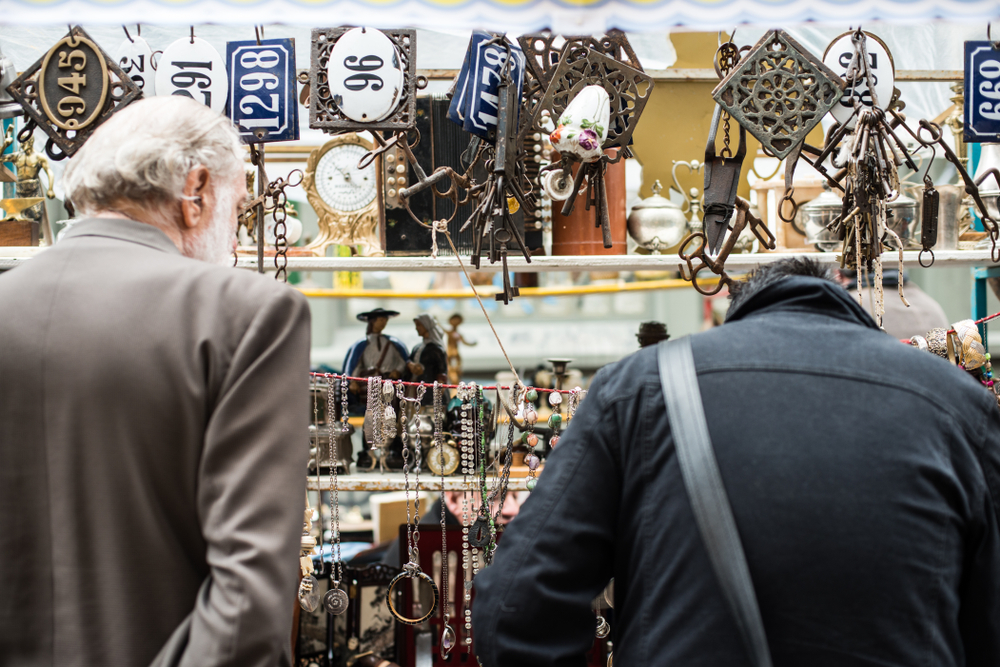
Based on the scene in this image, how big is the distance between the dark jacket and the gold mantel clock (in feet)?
5.01

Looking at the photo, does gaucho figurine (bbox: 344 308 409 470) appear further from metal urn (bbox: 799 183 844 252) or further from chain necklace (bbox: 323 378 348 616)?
metal urn (bbox: 799 183 844 252)

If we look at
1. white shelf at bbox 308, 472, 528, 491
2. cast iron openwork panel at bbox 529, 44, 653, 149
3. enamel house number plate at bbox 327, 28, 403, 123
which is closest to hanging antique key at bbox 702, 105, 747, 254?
cast iron openwork panel at bbox 529, 44, 653, 149

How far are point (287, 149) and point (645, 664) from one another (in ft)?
7.29

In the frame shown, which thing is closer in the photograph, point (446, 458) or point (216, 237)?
point (216, 237)

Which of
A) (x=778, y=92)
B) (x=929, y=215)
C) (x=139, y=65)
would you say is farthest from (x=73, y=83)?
(x=929, y=215)

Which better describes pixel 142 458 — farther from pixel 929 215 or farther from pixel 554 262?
pixel 929 215

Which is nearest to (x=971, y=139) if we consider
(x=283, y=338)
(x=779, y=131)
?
(x=779, y=131)

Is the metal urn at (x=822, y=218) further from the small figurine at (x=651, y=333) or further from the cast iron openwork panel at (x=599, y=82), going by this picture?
the cast iron openwork panel at (x=599, y=82)

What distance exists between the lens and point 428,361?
2.65 meters

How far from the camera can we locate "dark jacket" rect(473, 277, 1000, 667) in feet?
3.34

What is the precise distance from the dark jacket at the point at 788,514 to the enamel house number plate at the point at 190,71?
113cm

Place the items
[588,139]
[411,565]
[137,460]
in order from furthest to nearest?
[411,565] < [588,139] < [137,460]

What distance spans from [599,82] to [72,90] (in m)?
1.06

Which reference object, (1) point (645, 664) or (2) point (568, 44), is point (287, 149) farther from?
(1) point (645, 664)
